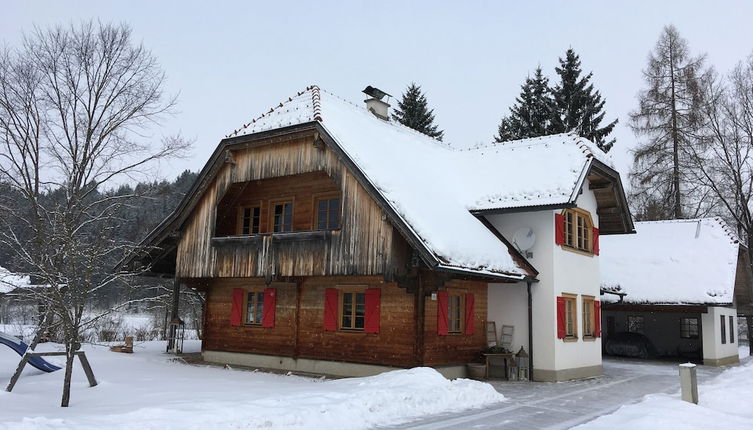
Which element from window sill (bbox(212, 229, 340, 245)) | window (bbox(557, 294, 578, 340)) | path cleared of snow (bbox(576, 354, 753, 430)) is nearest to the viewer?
path cleared of snow (bbox(576, 354, 753, 430))

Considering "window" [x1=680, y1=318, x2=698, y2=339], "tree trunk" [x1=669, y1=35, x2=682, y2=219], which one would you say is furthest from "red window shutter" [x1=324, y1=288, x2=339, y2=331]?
"tree trunk" [x1=669, y1=35, x2=682, y2=219]

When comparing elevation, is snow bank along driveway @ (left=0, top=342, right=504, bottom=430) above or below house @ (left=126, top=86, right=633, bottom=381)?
below

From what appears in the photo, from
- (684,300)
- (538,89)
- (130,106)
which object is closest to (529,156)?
(684,300)

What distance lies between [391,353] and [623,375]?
323 inches

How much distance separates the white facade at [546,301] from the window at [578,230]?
1.07 ft

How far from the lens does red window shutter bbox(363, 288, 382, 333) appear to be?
16098 millimetres

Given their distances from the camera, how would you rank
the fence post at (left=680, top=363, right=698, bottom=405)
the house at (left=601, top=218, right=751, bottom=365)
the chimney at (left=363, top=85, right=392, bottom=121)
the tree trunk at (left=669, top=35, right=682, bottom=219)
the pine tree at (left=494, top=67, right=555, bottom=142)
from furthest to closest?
the pine tree at (left=494, top=67, right=555, bottom=142) → the tree trunk at (left=669, top=35, right=682, bottom=219) → the house at (left=601, top=218, right=751, bottom=365) → the chimney at (left=363, top=85, right=392, bottom=121) → the fence post at (left=680, top=363, right=698, bottom=405)

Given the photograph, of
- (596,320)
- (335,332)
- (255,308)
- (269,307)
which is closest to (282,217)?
(269,307)

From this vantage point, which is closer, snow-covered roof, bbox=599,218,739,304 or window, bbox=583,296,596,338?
window, bbox=583,296,596,338

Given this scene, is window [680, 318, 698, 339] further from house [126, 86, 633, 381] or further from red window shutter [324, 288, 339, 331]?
red window shutter [324, 288, 339, 331]

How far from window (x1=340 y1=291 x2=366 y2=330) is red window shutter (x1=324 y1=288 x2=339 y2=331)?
0.24 meters

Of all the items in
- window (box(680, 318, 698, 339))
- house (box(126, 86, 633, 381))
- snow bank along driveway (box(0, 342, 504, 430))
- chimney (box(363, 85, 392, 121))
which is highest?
chimney (box(363, 85, 392, 121))

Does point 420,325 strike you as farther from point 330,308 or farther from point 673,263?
point 673,263

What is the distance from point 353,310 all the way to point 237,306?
4410mm
